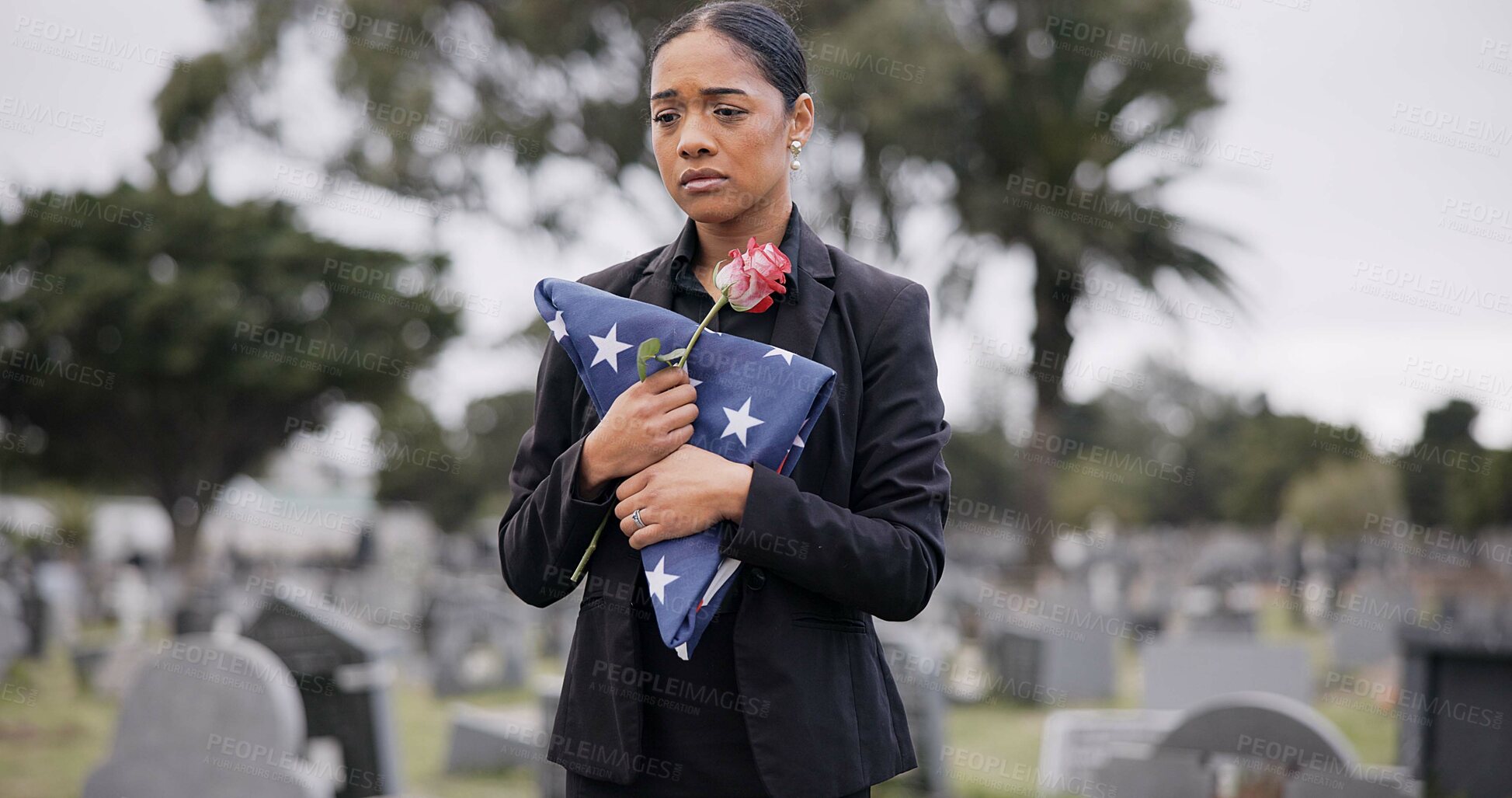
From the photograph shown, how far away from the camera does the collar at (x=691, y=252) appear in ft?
5.96

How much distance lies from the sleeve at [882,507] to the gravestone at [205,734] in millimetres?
3274

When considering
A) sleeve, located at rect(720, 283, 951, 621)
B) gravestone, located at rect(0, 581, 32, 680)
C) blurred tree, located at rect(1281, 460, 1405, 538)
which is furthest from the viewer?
blurred tree, located at rect(1281, 460, 1405, 538)

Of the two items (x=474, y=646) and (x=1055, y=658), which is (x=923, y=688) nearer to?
(x=1055, y=658)

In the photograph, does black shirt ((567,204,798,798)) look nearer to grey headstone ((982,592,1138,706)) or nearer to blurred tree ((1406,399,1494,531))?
grey headstone ((982,592,1138,706))

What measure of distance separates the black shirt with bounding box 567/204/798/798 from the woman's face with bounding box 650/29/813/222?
60 cm

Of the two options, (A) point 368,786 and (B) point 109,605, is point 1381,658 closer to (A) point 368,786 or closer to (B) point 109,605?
(A) point 368,786

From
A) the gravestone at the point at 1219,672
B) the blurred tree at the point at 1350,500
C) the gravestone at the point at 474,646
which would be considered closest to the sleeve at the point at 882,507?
the gravestone at the point at 1219,672

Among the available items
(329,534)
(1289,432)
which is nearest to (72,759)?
(329,534)

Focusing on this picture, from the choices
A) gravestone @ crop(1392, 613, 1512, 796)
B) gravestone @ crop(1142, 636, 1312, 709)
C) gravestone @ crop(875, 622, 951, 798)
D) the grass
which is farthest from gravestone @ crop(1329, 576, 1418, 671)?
gravestone @ crop(875, 622, 951, 798)

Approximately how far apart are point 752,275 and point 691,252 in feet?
0.95

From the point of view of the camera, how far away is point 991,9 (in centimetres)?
1462

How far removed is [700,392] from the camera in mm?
1638

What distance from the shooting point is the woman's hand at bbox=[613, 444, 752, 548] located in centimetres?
156

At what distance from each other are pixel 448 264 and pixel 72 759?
13.9 meters
